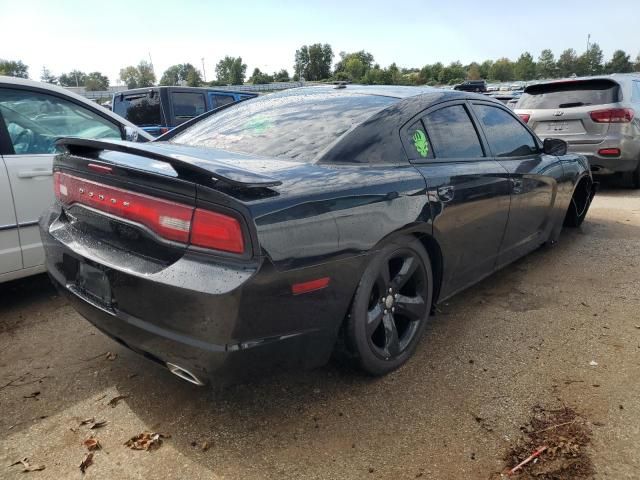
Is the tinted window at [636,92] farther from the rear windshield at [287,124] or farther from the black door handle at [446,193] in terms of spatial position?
the rear windshield at [287,124]

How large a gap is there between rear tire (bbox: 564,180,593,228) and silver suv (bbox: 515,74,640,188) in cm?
213

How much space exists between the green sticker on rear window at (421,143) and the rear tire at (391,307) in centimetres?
54

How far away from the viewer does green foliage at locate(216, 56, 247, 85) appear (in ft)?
441

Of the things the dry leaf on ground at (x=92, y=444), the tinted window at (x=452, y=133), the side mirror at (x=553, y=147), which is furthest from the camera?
the side mirror at (x=553, y=147)

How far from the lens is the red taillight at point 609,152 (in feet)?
23.1

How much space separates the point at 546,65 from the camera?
4670 inches

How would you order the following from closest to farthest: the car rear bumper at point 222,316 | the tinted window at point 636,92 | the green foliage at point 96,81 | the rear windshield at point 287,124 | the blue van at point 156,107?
1. the car rear bumper at point 222,316
2. the rear windshield at point 287,124
3. the tinted window at point 636,92
4. the blue van at point 156,107
5. the green foliage at point 96,81

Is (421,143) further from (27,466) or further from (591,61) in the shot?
(591,61)

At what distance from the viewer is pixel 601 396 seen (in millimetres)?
2445

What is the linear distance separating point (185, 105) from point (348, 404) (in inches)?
348

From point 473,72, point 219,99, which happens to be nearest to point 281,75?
point 473,72

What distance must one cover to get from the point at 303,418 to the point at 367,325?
53 centimetres

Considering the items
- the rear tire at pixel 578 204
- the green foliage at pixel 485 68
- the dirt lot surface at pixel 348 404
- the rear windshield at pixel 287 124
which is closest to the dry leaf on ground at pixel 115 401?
the dirt lot surface at pixel 348 404

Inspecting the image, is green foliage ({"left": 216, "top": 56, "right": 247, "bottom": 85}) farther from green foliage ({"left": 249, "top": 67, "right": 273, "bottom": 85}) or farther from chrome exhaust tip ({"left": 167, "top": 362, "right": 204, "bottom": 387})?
chrome exhaust tip ({"left": 167, "top": 362, "right": 204, "bottom": 387})
